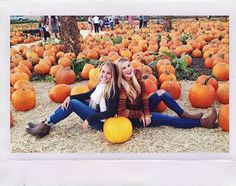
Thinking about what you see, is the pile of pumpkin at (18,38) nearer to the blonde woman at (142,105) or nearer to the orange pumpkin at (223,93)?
the blonde woman at (142,105)

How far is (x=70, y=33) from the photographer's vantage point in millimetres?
832

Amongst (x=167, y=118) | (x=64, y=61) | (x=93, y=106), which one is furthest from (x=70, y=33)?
(x=167, y=118)

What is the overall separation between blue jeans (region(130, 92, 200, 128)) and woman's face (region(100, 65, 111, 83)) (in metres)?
0.10

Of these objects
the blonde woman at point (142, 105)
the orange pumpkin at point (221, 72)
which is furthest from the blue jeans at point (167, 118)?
the orange pumpkin at point (221, 72)

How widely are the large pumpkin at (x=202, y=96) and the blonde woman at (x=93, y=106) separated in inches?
6.4

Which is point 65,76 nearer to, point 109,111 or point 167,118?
point 109,111

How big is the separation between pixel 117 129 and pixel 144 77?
0.12 m

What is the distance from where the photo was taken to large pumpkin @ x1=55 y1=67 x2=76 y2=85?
82cm

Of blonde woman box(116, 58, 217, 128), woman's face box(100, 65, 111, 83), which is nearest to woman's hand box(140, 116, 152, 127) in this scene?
blonde woman box(116, 58, 217, 128)

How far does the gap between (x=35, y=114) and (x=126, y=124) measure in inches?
7.6

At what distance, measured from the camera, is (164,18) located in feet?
2.69

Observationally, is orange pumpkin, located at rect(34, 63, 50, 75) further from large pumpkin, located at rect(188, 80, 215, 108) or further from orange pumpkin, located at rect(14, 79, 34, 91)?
large pumpkin, located at rect(188, 80, 215, 108)
